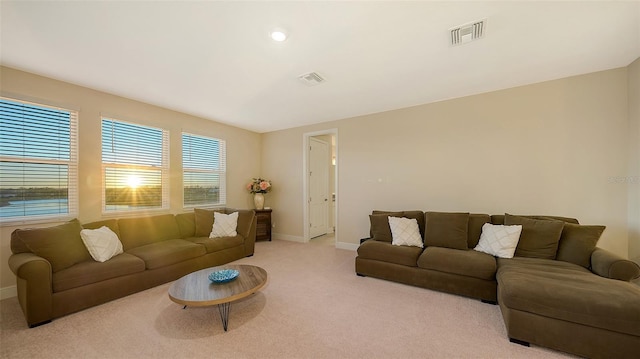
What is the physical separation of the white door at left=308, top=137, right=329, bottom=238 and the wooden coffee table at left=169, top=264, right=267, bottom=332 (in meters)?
3.20

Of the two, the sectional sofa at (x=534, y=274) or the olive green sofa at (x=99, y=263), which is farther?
the olive green sofa at (x=99, y=263)

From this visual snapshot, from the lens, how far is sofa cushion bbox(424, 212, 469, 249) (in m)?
3.27

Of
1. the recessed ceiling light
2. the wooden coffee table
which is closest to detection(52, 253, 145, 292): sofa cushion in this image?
the wooden coffee table

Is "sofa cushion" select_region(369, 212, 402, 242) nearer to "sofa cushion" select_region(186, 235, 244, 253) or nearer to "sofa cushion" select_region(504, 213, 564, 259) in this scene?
"sofa cushion" select_region(504, 213, 564, 259)

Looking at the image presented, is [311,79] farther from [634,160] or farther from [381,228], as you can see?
[634,160]

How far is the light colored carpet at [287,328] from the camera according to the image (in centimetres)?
192

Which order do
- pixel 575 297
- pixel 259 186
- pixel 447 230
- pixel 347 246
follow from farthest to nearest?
1. pixel 259 186
2. pixel 347 246
3. pixel 447 230
4. pixel 575 297

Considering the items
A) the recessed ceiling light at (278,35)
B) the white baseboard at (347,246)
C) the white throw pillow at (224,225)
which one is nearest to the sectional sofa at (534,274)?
the white baseboard at (347,246)

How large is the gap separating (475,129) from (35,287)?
18.2 ft

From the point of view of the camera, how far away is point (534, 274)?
2250 mm

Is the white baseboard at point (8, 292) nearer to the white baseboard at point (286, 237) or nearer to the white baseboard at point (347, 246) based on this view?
the white baseboard at point (286, 237)

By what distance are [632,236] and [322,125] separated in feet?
15.7

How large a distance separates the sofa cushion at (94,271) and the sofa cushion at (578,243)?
4972 millimetres

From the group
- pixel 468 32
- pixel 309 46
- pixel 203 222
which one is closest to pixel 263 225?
pixel 203 222
